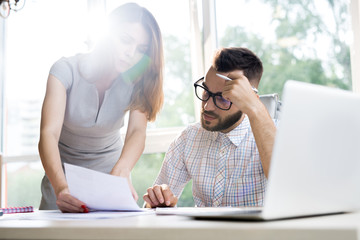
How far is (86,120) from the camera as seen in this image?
1.94 metres

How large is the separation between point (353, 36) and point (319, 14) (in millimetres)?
271

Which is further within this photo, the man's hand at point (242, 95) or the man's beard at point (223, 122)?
the man's beard at point (223, 122)

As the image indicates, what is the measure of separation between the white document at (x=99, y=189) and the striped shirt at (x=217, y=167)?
603mm

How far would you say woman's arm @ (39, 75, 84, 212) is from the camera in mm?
1514

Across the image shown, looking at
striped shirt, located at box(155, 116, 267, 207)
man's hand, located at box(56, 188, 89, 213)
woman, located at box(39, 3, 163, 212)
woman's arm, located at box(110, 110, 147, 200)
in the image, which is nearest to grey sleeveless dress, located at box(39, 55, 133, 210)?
woman, located at box(39, 3, 163, 212)

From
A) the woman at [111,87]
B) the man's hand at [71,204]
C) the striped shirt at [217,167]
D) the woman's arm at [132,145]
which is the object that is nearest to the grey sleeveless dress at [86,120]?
the woman at [111,87]

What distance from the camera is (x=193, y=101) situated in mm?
3305

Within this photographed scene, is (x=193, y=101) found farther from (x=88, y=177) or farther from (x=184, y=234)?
(x=184, y=234)

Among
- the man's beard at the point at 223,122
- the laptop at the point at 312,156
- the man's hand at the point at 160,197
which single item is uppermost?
the laptop at the point at 312,156

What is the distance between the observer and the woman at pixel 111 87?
6.02ft

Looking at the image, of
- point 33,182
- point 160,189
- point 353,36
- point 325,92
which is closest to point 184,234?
point 325,92

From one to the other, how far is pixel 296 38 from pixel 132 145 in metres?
1.66

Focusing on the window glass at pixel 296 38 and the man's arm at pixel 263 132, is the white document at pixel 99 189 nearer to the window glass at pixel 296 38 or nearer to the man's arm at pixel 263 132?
the man's arm at pixel 263 132

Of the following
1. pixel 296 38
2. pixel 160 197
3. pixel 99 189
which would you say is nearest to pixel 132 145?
pixel 160 197
